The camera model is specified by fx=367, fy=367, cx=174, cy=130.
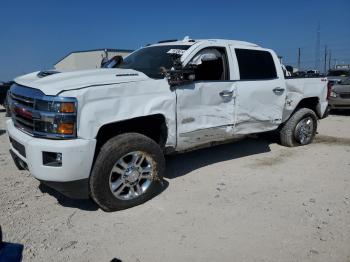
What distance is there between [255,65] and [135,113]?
263 cm

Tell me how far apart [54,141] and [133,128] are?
1.09m

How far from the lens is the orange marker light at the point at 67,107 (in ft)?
11.8

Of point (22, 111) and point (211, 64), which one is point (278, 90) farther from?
point (22, 111)

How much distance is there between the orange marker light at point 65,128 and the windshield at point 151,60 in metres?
1.33

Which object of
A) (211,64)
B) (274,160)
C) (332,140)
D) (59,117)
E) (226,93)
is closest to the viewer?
(59,117)

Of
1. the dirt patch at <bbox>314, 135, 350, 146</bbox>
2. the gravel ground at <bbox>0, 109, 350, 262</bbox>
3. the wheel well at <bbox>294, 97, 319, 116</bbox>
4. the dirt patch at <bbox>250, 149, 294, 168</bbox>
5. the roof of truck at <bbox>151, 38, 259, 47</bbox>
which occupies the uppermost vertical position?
the roof of truck at <bbox>151, 38, 259, 47</bbox>

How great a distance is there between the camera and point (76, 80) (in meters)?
3.90

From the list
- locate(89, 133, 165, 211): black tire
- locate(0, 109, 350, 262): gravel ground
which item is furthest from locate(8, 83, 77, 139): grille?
locate(0, 109, 350, 262): gravel ground

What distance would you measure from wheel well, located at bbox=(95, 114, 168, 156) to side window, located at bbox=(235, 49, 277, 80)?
165cm

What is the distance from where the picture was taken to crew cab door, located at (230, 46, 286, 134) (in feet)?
18.0

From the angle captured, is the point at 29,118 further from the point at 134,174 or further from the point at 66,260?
→ the point at 66,260

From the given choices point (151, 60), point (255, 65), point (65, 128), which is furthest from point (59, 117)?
point (255, 65)

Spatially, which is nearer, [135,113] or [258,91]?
[135,113]

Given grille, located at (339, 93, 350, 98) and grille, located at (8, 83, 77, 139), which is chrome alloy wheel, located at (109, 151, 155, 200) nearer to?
grille, located at (8, 83, 77, 139)
